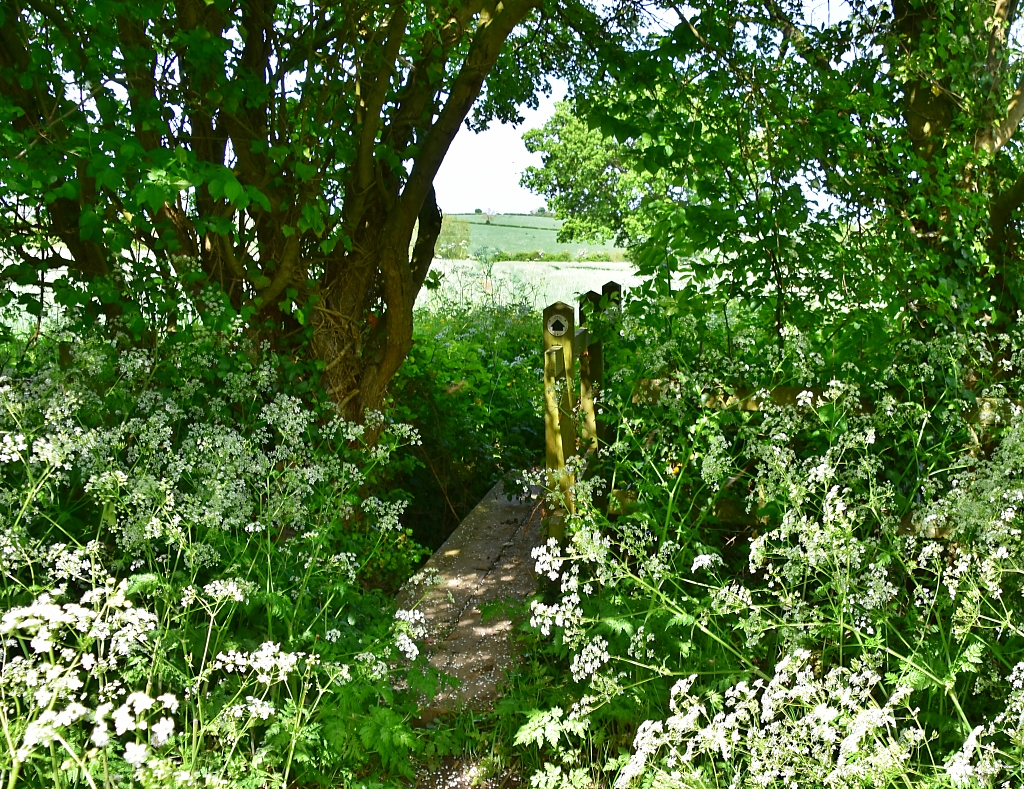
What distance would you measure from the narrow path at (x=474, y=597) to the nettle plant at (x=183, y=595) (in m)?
0.26

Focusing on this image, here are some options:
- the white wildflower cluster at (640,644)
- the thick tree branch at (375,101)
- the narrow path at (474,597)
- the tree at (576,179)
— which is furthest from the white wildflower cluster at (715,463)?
the tree at (576,179)

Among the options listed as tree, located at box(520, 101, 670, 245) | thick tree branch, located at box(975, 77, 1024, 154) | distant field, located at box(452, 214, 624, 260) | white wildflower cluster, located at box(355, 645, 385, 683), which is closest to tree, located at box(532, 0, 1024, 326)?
thick tree branch, located at box(975, 77, 1024, 154)

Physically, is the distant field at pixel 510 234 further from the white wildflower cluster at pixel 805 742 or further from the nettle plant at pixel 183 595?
the white wildflower cluster at pixel 805 742

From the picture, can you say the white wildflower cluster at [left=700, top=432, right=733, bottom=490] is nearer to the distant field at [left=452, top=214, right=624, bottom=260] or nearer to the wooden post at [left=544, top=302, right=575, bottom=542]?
the wooden post at [left=544, top=302, right=575, bottom=542]

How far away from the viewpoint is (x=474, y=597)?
425cm

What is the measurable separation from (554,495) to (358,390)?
1.51 meters

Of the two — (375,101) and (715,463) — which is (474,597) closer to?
(715,463)

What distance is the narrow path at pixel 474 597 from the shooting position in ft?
11.2

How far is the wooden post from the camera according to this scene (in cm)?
409

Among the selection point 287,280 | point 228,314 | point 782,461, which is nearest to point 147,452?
point 228,314

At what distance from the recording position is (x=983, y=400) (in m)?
3.79

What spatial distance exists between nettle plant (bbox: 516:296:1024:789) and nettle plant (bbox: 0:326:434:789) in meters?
0.70

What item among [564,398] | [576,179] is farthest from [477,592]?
[576,179]

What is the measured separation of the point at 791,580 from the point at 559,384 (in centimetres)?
157
